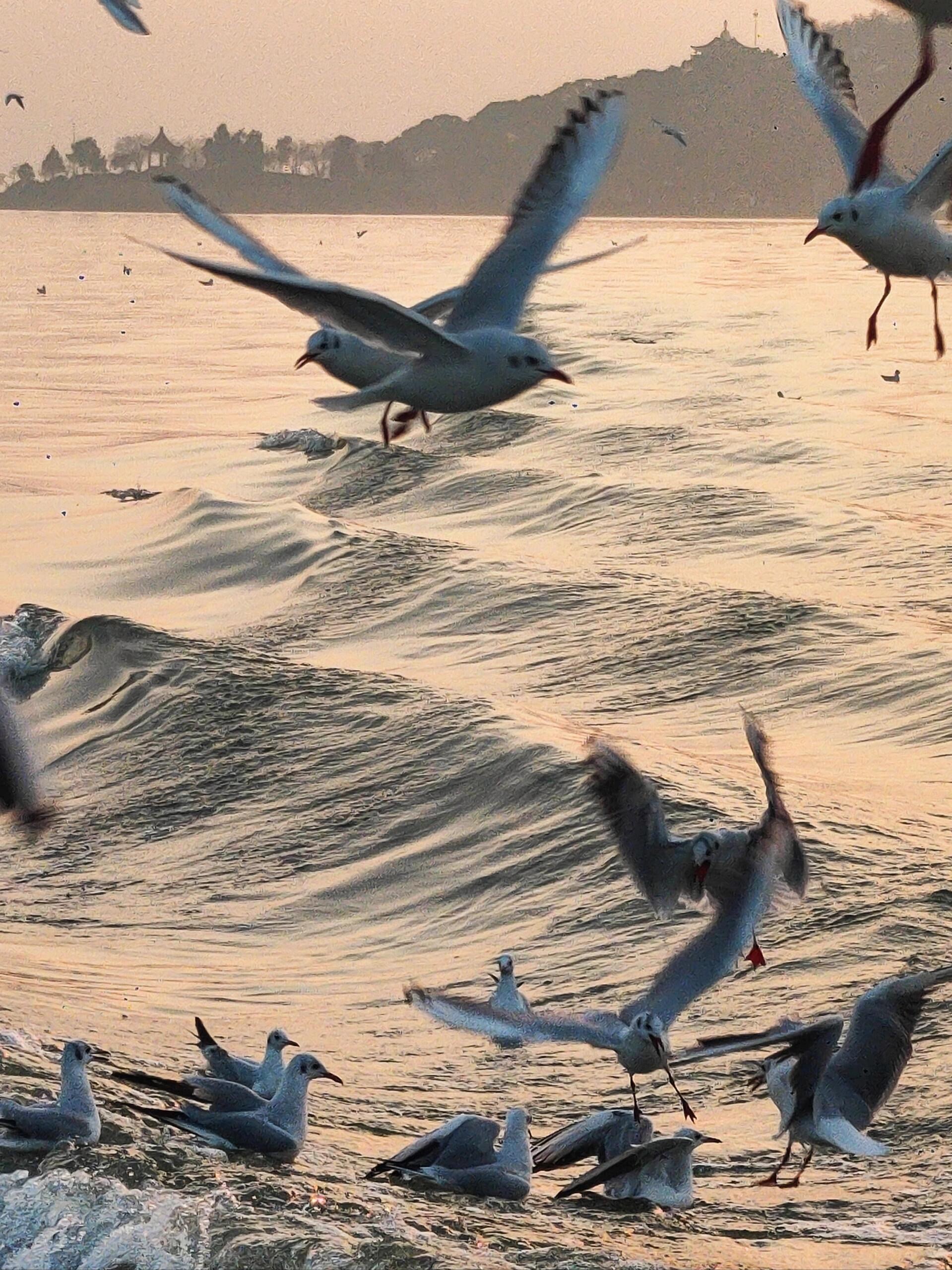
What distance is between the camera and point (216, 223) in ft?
20.2

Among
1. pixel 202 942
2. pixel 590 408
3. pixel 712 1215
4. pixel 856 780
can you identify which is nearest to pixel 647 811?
pixel 712 1215

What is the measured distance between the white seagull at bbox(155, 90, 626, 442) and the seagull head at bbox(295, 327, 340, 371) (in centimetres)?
8

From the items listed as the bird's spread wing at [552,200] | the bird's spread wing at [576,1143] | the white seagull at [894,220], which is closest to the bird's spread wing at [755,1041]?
the bird's spread wing at [576,1143]

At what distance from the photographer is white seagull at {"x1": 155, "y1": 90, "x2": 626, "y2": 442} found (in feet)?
17.4

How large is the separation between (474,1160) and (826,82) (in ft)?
12.3

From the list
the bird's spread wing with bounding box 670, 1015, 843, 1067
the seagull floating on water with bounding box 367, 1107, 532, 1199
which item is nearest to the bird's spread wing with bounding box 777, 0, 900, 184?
the bird's spread wing with bounding box 670, 1015, 843, 1067

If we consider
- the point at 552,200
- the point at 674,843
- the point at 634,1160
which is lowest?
the point at 634,1160

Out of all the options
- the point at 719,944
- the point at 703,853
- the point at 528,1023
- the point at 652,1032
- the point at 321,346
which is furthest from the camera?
the point at 703,853

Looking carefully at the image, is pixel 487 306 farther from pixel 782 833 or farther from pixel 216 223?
pixel 782 833

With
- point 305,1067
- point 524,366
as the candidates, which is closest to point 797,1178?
point 305,1067

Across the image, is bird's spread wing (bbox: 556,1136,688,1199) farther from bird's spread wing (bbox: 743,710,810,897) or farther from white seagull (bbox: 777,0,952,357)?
white seagull (bbox: 777,0,952,357)

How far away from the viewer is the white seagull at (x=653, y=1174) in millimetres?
6301

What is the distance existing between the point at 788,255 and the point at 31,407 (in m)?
58.1

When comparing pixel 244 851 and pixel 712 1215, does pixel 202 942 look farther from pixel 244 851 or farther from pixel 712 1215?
pixel 712 1215
